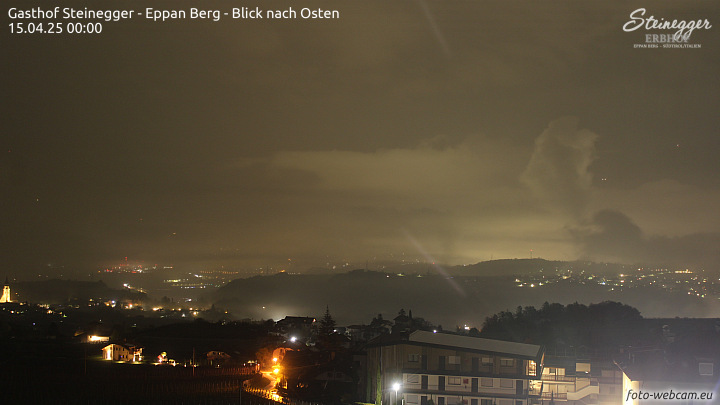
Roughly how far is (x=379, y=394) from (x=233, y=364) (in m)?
20.0

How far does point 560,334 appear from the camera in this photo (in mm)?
42188

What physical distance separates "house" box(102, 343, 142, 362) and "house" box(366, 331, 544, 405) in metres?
27.5

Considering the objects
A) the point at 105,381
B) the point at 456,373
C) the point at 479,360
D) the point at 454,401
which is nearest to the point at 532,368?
the point at 479,360

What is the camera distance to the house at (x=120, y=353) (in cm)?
4550

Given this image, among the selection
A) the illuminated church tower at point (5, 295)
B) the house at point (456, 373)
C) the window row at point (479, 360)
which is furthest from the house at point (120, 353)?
the illuminated church tower at point (5, 295)

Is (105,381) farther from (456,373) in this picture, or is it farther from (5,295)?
(5,295)

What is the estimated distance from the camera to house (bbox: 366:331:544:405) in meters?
23.8

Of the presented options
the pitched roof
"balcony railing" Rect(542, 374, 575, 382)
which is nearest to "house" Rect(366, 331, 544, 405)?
the pitched roof

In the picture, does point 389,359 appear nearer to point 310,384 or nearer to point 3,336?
point 310,384

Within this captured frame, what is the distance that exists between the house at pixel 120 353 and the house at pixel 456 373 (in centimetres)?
2749

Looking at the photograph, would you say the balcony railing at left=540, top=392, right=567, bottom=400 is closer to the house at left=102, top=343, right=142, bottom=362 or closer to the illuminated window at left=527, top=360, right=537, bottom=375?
the illuminated window at left=527, top=360, right=537, bottom=375

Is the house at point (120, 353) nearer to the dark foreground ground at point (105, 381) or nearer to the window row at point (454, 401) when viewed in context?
the dark foreground ground at point (105, 381)

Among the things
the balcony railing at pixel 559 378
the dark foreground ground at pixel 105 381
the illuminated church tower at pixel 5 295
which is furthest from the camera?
the illuminated church tower at pixel 5 295

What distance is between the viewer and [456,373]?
79.1 feet
